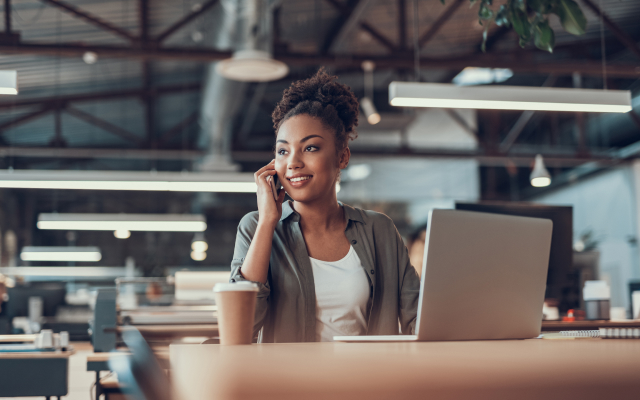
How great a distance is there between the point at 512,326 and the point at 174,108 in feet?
32.3

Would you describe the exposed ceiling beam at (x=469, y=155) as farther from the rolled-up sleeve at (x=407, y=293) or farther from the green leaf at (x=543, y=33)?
the rolled-up sleeve at (x=407, y=293)

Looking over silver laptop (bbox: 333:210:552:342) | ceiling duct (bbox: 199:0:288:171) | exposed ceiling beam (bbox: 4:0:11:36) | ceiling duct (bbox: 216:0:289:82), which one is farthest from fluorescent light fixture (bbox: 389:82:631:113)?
exposed ceiling beam (bbox: 4:0:11:36)

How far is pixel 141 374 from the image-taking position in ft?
1.71

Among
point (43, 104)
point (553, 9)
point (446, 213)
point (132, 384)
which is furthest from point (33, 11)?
point (132, 384)

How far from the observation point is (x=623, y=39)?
7.13 meters

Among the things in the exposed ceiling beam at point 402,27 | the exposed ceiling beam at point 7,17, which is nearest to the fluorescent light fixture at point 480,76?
the exposed ceiling beam at point 402,27

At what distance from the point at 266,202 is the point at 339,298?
341 mm

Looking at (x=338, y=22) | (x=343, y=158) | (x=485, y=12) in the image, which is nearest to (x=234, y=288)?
(x=343, y=158)

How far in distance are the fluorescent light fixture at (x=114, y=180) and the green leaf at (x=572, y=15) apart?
3.94 m

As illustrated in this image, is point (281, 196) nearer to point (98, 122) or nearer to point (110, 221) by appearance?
point (110, 221)

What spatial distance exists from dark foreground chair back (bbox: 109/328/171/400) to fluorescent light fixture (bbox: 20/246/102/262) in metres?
11.4

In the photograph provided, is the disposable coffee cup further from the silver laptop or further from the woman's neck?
the woman's neck

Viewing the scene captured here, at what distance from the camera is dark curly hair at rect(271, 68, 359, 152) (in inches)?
66.0

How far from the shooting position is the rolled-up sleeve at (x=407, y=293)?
1.70 m
